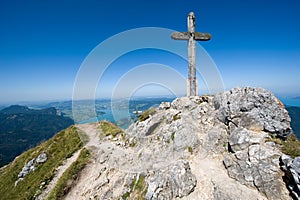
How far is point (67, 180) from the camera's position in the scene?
→ 17.0m

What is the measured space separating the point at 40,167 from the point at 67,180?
9349mm

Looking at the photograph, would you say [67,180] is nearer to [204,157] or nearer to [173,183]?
[173,183]

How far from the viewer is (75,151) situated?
23.1 m

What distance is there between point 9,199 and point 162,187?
20449mm

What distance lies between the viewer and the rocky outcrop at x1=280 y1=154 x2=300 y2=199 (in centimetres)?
756

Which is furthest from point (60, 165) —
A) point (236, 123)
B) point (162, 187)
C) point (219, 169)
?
point (236, 123)

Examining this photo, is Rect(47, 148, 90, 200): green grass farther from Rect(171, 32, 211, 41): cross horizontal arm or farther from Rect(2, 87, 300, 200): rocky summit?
Rect(171, 32, 211, 41): cross horizontal arm

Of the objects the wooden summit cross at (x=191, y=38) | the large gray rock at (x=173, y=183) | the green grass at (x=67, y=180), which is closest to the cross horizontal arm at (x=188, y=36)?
the wooden summit cross at (x=191, y=38)

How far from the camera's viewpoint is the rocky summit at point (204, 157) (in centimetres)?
914

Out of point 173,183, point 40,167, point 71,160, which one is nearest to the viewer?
point 173,183

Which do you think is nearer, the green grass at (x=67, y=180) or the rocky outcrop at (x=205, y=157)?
the rocky outcrop at (x=205, y=157)

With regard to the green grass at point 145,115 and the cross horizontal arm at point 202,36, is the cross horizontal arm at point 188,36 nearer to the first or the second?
the cross horizontal arm at point 202,36

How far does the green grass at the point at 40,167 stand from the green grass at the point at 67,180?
260 cm

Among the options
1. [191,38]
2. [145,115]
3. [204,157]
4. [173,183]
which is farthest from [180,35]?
[173,183]
